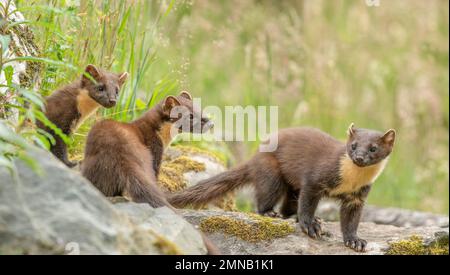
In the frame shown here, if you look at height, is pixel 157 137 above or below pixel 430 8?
below

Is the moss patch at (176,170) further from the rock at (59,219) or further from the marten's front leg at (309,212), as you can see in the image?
the rock at (59,219)

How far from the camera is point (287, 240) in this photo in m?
5.79

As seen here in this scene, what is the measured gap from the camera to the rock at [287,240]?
18.2 feet

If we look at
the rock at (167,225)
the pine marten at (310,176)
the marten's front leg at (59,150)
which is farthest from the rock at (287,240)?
the marten's front leg at (59,150)

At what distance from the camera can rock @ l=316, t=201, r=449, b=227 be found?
29.8 ft

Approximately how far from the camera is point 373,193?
37.0 feet

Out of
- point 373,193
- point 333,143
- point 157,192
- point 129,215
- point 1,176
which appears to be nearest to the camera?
point 1,176

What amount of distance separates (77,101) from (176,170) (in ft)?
5.38

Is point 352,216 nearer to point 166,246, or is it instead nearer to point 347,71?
point 166,246

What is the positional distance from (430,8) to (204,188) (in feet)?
28.3

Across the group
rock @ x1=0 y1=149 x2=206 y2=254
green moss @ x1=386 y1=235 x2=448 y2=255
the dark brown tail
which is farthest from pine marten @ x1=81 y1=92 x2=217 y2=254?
green moss @ x1=386 y1=235 x2=448 y2=255

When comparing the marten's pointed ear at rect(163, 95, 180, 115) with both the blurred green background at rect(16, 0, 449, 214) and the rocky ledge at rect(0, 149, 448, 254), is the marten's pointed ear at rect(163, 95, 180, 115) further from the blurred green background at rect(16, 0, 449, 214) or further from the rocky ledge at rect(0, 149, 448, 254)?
the blurred green background at rect(16, 0, 449, 214)

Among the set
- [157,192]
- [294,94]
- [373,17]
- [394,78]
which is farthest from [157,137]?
[373,17]
